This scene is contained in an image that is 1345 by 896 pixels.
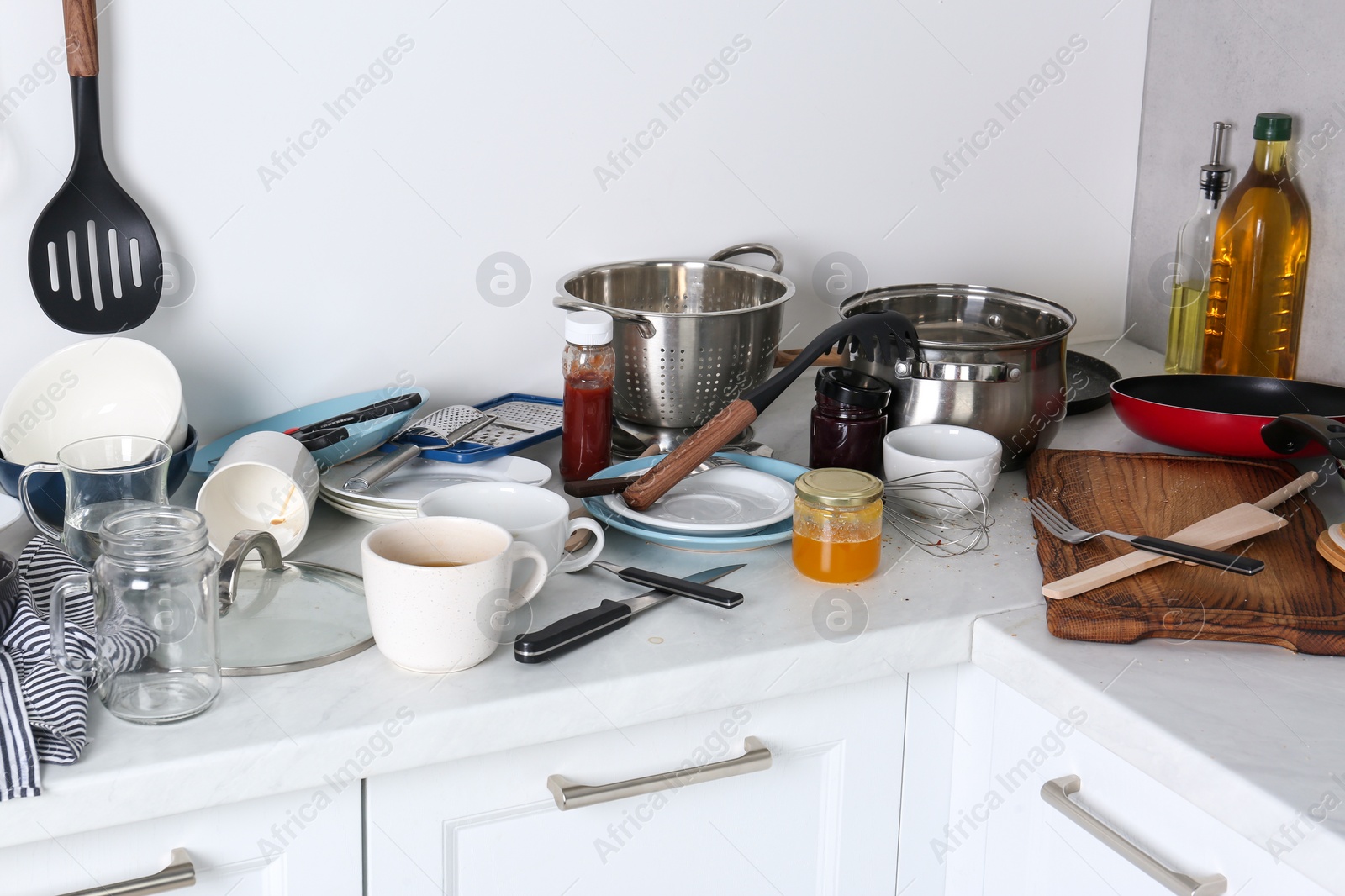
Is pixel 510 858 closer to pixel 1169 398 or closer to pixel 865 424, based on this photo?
pixel 865 424

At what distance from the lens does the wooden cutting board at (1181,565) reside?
0.87 metres

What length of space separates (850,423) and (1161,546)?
30 centimetres

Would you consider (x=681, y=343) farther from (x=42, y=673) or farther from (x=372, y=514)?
(x=42, y=673)

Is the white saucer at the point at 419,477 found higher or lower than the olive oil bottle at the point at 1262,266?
lower

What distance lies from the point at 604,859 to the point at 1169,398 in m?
0.80

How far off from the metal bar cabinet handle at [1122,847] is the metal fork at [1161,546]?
199 mm

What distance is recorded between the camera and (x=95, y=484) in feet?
2.91

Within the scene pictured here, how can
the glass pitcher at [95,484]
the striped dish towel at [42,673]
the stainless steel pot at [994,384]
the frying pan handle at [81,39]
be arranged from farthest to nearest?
the stainless steel pot at [994,384]
the frying pan handle at [81,39]
the glass pitcher at [95,484]
the striped dish towel at [42,673]

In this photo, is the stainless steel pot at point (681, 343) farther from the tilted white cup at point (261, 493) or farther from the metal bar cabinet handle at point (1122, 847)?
the metal bar cabinet handle at point (1122, 847)

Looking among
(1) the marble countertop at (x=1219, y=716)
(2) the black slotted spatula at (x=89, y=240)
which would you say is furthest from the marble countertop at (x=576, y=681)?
(2) the black slotted spatula at (x=89, y=240)

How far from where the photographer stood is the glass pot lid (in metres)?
0.82

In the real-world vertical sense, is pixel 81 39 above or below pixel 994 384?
above

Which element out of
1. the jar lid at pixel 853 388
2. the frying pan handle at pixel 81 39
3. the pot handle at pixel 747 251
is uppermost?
the frying pan handle at pixel 81 39

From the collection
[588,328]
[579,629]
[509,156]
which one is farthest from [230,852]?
[509,156]
